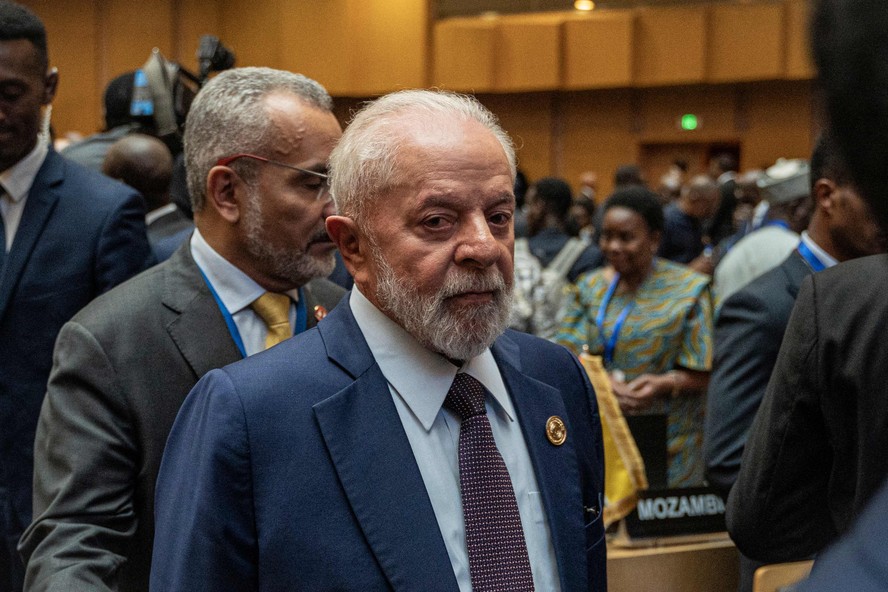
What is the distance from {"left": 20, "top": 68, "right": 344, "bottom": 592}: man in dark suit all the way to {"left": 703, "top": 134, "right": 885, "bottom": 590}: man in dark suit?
99 cm

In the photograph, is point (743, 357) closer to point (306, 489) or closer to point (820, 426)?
point (820, 426)

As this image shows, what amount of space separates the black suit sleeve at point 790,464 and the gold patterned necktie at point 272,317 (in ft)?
3.08

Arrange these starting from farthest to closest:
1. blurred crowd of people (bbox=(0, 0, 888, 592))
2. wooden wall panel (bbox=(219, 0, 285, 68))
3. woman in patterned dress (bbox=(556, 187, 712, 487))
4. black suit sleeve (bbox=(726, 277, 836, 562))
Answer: wooden wall panel (bbox=(219, 0, 285, 68))
woman in patterned dress (bbox=(556, 187, 712, 487))
black suit sleeve (bbox=(726, 277, 836, 562))
blurred crowd of people (bbox=(0, 0, 888, 592))

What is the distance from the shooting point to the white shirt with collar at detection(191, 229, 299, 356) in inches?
82.2

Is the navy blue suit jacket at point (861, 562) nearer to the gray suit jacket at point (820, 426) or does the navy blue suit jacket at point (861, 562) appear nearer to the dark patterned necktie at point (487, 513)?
the dark patterned necktie at point (487, 513)

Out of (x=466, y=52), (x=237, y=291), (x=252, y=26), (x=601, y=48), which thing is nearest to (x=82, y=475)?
(x=237, y=291)

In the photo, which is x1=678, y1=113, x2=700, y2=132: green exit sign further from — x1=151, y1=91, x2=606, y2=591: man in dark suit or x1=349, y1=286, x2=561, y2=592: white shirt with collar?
x1=349, y1=286, x2=561, y2=592: white shirt with collar

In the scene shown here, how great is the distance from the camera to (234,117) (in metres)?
2.12

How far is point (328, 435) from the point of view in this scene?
151 cm

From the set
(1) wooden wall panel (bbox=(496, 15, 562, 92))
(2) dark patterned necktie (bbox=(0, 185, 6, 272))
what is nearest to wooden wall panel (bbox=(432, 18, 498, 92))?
(1) wooden wall panel (bbox=(496, 15, 562, 92))

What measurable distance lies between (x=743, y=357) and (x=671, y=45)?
45.5 ft

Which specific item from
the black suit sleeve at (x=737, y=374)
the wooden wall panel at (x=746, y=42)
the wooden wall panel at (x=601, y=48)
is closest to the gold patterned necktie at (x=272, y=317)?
the black suit sleeve at (x=737, y=374)

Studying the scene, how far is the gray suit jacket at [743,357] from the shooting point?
98.1 inches

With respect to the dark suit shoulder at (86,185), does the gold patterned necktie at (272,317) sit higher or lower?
lower
